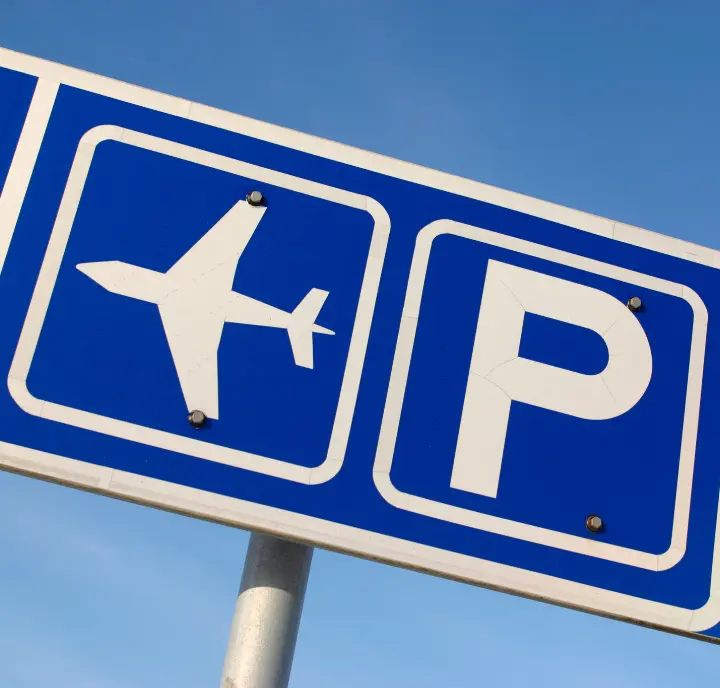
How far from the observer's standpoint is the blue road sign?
105 inches

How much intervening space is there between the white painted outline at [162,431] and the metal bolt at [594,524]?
67 centimetres

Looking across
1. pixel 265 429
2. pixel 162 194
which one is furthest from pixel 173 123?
pixel 265 429

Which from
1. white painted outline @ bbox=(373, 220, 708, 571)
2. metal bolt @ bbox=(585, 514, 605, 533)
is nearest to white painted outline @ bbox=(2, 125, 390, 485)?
white painted outline @ bbox=(373, 220, 708, 571)

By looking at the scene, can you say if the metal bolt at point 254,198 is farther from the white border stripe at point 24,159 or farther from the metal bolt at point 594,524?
the metal bolt at point 594,524

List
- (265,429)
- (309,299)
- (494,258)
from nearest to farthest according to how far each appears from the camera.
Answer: (265,429)
(309,299)
(494,258)

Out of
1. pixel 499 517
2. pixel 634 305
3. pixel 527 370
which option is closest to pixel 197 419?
pixel 499 517

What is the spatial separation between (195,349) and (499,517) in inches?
35.2

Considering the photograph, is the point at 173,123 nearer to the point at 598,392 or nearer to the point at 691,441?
the point at 598,392

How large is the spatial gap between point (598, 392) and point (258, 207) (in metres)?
1.08

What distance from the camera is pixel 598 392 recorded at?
3.01 m

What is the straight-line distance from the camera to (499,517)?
9.16 feet

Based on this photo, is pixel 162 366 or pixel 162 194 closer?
pixel 162 366

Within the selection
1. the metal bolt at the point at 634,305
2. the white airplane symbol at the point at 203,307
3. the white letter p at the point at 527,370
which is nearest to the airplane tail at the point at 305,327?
the white airplane symbol at the point at 203,307

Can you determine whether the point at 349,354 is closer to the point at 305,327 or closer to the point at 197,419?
the point at 305,327
